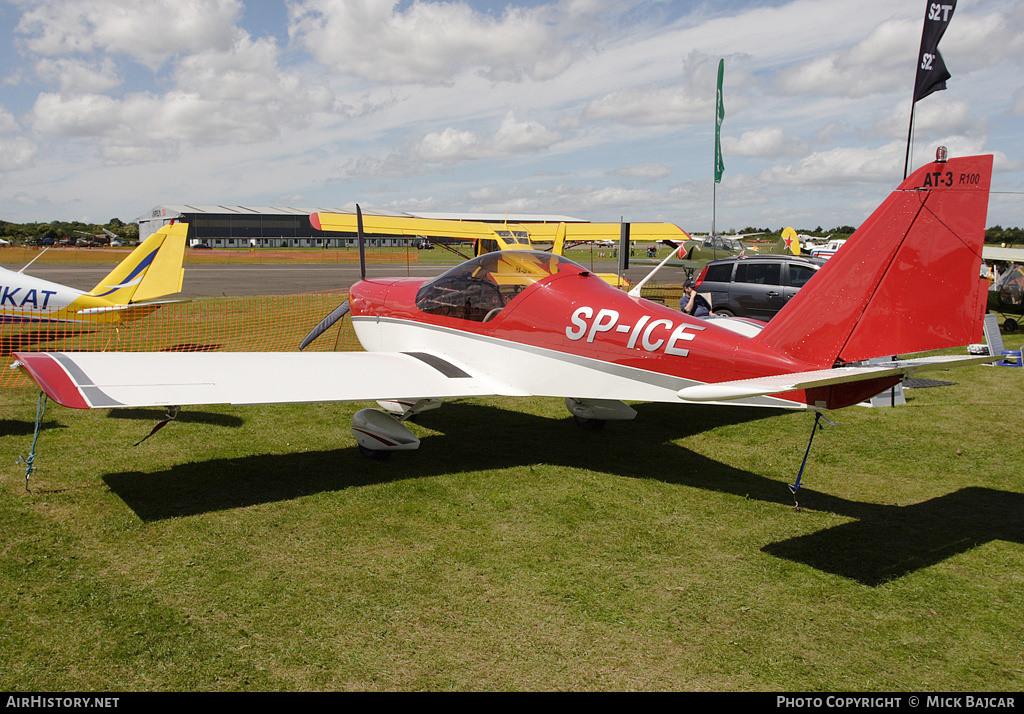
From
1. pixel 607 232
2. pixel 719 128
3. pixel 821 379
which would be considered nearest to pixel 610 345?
pixel 821 379

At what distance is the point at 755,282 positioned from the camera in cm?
1354

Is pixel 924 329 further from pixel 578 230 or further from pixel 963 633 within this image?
pixel 578 230

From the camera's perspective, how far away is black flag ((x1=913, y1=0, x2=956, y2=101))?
13094 mm

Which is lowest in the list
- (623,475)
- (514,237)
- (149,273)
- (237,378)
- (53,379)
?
(623,475)

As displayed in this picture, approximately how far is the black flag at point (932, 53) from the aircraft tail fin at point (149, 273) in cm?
1431

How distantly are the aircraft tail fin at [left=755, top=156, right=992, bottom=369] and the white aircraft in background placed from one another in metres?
10.6

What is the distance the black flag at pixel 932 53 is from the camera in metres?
13.1

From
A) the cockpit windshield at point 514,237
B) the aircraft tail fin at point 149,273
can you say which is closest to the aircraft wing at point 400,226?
the cockpit windshield at point 514,237

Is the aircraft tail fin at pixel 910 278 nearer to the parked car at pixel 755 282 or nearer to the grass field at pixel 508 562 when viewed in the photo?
the grass field at pixel 508 562

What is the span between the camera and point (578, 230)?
19.7 m

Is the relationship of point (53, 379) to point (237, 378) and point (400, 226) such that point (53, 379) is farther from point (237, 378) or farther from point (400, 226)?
point (400, 226)

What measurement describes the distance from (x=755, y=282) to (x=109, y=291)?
1221cm

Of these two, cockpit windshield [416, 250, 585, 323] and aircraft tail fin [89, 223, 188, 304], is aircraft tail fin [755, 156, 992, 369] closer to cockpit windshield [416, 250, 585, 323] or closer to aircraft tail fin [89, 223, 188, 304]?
cockpit windshield [416, 250, 585, 323]

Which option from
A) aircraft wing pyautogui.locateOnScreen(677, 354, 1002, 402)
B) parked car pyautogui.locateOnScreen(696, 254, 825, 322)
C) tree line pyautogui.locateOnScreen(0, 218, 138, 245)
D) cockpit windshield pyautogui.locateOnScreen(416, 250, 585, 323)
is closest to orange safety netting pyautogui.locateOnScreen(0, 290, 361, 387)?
cockpit windshield pyautogui.locateOnScreen(416, 250, 585, 323)
